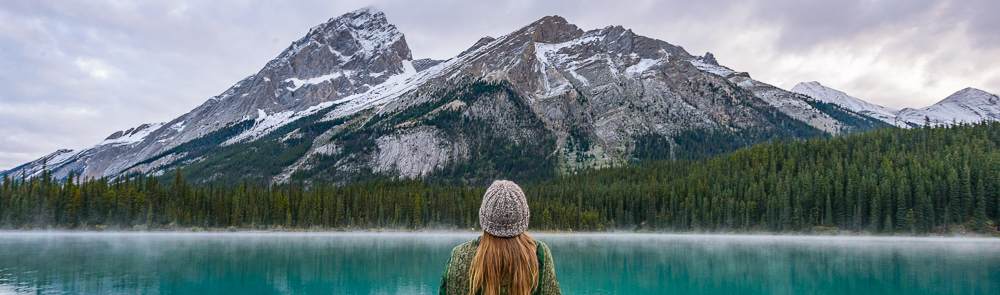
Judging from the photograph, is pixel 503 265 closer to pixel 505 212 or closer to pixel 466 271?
pixel 466 271

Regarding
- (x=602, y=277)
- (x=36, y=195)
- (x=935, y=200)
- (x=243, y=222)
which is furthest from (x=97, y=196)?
(x=935, y=200)

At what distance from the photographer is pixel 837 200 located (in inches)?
2808

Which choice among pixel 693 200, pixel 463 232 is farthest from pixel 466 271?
pixel 693 200

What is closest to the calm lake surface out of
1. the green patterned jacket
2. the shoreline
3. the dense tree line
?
the green patterned jacket

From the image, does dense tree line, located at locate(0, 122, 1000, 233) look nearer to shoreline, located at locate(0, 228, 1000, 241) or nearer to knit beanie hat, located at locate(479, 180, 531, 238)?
shoreline, located at locate(0, 228, 1000, 241)

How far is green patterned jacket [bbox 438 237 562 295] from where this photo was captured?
392cm

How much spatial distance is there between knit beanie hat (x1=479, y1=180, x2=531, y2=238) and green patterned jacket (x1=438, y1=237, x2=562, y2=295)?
23 centimetres

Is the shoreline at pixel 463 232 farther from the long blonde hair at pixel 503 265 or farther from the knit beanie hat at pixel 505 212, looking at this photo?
the knit beanie hat at pixel 505 212

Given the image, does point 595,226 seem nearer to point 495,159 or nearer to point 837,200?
point 837,200

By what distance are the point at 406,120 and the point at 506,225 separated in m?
184

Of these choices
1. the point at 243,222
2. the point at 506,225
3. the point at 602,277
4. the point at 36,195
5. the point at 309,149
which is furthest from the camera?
the point at 309,149

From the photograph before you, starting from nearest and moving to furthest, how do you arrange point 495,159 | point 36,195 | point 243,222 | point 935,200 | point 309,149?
point 935,200, point 36,195, point 243,222, point 495,159, point 309,149

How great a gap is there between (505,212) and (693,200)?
8226 centimetres

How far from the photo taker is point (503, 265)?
3.88 metres
